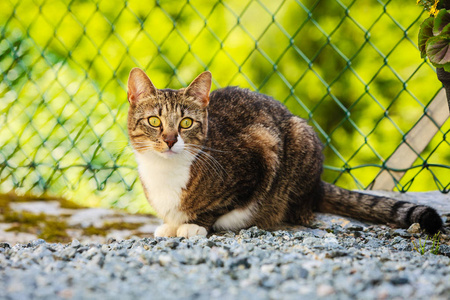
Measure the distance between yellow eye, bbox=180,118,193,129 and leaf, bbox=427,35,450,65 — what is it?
110 cm

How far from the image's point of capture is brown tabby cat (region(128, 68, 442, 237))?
2.32 m

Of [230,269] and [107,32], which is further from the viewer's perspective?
[107,32]

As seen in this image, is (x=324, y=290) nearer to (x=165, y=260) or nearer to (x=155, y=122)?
(x=165, y=260)

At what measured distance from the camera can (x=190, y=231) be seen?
2250mm

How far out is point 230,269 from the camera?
1.40m

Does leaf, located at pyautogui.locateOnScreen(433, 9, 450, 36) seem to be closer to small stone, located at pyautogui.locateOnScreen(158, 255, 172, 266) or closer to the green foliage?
the green foliage

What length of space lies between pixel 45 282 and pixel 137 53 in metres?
3.19

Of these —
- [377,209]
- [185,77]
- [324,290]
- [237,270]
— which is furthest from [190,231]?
[185,77]

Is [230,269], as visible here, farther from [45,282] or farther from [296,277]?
[45,282]

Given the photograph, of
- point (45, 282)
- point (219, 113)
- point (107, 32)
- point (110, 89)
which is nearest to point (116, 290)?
point (45, 282)

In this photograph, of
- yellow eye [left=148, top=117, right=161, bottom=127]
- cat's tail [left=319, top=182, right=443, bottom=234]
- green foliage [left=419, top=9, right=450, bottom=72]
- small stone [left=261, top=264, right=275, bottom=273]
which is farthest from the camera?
yellow eye [left=148, top=117, right=161, bottom=127]

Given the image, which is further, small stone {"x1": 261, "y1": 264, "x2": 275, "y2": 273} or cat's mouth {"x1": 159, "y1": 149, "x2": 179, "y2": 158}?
cat's mouth {"x1": 159, "y1": 149, "x2": 179, "y2": 158}

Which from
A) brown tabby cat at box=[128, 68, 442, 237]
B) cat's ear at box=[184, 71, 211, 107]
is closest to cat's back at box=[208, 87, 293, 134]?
brown tabby cat at box=[128, 68, 442, 237]

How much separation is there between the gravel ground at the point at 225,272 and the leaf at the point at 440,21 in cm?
81
